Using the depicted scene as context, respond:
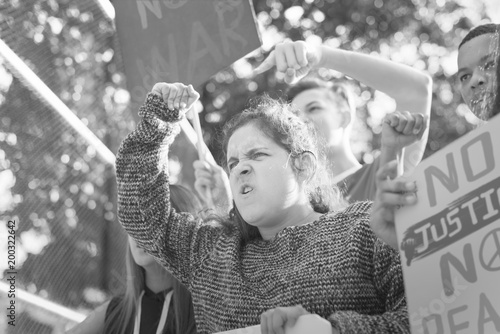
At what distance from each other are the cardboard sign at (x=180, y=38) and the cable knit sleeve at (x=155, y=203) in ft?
2.22

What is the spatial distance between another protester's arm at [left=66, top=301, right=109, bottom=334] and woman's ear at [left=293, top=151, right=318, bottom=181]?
80 cm

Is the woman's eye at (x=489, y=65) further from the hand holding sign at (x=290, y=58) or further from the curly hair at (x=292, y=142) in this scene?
the curly hair at (x=292, y=142)

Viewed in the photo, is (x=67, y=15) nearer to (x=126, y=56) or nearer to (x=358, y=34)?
(x=126, y=56)

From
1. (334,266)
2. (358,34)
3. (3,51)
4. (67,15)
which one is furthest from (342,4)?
(334,266)

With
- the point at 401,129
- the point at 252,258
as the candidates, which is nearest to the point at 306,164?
the point at 252,258

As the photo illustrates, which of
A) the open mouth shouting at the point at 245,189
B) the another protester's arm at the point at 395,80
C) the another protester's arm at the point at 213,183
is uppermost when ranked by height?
the another protester's arm at the point at 395,80

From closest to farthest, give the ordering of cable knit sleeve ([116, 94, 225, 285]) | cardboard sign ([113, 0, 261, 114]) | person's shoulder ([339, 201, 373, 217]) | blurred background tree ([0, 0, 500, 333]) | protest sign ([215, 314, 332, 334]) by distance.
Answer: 1. protest sign ([215, 314, 332, 334])
2. person's shoulder ([339, 201, 373, 217])
3. cable knit sleeve ([116, 94, 225, 285])
4. blurred background tree ([0, 0, 500, 333])
5. cardboard sign ([113, 0, 261, 114])

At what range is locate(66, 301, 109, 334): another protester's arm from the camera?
8.32ft

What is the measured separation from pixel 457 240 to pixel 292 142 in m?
0.82

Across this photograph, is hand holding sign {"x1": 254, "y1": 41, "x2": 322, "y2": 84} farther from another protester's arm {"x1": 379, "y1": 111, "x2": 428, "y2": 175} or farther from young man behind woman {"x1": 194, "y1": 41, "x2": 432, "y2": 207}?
another protester's arm {"x1": 379, "y1": 111, "x2": 428, "y2": 175}

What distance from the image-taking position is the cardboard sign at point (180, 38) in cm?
282

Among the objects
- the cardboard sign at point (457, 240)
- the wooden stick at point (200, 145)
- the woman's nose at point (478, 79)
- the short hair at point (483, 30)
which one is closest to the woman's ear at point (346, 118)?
the wooden stick at point (200, 145)

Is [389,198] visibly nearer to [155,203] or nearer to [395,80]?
[155,203]

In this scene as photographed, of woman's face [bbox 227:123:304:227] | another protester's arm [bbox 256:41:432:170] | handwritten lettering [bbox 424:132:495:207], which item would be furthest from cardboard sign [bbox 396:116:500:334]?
another protester's arm [bbox 256:41:432:170]
